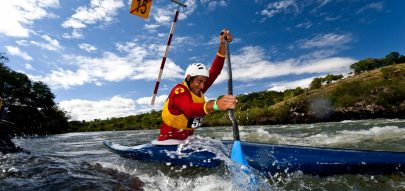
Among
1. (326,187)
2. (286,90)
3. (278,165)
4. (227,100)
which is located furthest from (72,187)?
(286,90)

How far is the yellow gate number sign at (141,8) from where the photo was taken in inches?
341

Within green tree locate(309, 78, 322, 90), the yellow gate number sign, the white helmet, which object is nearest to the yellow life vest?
the white helmet

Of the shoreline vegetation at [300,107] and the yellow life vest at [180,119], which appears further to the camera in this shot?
the shoreline vegetation at [300,107]

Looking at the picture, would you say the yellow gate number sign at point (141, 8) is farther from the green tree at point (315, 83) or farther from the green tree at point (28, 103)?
the green tree at point (315, 83)

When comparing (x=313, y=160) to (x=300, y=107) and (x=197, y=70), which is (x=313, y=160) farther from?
(x=300, y=107)

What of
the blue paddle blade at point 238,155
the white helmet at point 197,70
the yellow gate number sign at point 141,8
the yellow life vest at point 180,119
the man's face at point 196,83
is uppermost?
the yellow gate number sign at point 141,8

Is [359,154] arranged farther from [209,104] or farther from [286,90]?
[286,90]

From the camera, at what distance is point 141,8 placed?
28.8 feet

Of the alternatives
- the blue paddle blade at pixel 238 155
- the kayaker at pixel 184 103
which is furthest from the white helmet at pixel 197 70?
the blue paddle blade at pixel 238 155

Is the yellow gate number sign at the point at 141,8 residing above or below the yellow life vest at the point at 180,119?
above

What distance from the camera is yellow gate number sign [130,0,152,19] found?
8664mm

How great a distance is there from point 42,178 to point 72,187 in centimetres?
101

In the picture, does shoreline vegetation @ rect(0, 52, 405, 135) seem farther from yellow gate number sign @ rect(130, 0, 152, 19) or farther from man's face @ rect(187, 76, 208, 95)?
man's face @ rect(187, 76, 208, 95)

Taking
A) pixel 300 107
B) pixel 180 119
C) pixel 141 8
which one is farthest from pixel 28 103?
pixel 180 119
